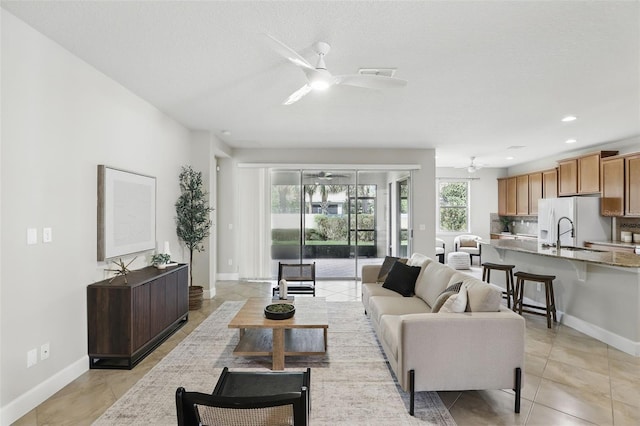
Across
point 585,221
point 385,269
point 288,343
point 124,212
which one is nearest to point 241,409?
point 288,343

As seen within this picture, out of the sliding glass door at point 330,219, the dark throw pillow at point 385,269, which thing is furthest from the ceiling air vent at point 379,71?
the sliding glass door at point 330,219

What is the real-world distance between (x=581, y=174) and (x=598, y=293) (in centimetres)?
376

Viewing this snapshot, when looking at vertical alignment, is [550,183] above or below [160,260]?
above

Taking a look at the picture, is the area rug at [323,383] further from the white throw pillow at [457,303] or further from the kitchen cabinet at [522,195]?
the kitchen cabinet at [522,195]

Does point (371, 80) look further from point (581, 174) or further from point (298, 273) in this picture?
point (581, 174)

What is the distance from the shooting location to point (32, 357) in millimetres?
2383

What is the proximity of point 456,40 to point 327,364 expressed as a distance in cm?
289

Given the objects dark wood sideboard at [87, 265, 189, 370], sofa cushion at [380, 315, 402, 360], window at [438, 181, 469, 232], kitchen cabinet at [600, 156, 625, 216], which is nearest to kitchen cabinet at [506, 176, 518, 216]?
window at [438, 181, 469, 232]

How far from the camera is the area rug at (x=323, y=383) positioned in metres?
2.24

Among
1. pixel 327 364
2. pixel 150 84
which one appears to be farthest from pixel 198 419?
pixel 150 84

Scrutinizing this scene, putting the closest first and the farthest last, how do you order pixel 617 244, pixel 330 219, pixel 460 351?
pixel 460 351 < pixel 617 244 < pixel 330 219

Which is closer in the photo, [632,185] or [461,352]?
[461,352]

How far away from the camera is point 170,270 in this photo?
376cm

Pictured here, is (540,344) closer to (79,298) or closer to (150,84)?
(79,298)
